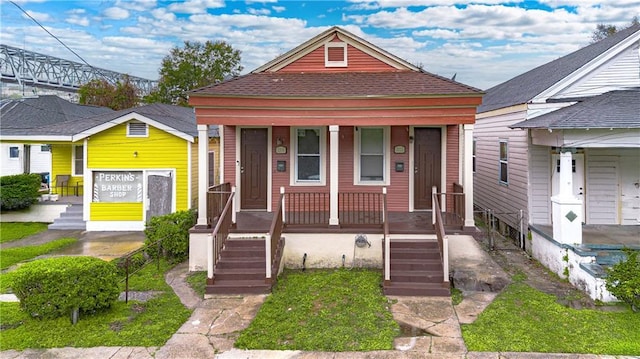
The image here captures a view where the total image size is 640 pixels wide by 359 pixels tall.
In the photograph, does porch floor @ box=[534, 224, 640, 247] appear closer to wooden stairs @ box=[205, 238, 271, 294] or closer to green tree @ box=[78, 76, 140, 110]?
wooden stairs @ box=[205, 238, 271, 294]

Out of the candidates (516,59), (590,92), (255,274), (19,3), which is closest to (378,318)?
(255,274)

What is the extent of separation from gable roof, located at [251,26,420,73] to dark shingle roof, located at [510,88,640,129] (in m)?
3.45

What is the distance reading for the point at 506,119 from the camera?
11992 mm

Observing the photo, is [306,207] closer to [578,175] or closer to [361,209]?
[361,209]

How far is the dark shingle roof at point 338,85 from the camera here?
8.67 meters

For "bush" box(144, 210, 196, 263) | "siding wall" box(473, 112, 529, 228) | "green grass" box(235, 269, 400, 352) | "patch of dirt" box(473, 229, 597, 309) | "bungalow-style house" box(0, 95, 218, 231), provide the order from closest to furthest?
"green grass" box(235, 269, 400, 352) → "patch of dirt" box(473, 229, 597, 309) → "bush" box(144, 210, 196, 263) → "siding wall" box(473, 112, 529, 228) → "bungalow-style house" box(0, 95, 218, 231)

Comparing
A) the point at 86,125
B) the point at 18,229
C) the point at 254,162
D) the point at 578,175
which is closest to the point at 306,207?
the point at 254,162

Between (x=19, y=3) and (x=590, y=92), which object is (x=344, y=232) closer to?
(x=590, y=92)

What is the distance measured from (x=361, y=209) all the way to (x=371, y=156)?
140cm

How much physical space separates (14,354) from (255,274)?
11.8 ft

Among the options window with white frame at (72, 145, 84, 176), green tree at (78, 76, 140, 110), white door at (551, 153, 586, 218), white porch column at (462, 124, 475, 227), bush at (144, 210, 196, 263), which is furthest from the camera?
green tree at (78, 76, 140, 110)

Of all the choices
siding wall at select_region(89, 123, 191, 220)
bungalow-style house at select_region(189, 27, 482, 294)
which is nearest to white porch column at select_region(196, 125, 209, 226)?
bungalow-style house at select_region(189, 27, 482, 294)

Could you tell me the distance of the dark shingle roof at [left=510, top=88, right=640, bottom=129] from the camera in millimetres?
7953

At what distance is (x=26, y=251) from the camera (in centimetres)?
1022
